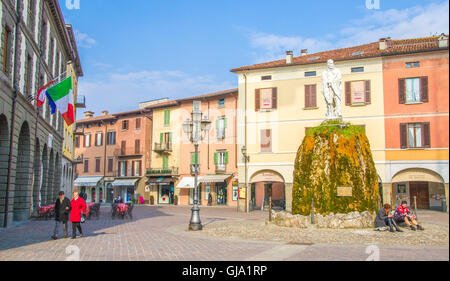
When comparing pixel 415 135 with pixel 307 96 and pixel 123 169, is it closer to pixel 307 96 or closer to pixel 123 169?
pixel 307 96

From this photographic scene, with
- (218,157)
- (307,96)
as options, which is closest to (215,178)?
(218,157)

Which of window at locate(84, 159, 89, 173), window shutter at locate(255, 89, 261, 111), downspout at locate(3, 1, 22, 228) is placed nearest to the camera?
downspout at locate(3, 1, 22, 228)

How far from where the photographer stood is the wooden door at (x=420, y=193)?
3253cm

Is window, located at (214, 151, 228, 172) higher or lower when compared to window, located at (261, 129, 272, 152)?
lower

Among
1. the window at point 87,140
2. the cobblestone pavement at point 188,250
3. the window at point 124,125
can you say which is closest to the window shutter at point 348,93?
the cobblestone pavement at point 188,250

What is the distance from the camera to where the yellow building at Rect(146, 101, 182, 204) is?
1821 inches

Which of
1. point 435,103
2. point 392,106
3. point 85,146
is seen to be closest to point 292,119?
point 392,106

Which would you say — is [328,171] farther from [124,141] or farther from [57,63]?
[124,141]

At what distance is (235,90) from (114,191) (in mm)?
20932

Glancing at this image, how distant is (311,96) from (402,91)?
602 cm

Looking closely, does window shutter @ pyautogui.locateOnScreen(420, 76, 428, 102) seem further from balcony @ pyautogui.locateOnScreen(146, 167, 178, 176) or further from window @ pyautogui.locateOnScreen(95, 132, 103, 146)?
window @ pyautogui.locateOnScreen(95, 132, 103, 146)

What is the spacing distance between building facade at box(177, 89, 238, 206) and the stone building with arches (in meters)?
17.2

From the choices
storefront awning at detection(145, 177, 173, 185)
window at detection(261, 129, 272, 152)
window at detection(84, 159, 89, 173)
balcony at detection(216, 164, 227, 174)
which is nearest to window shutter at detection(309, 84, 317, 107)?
window at detection(261, 129, 272, 152)

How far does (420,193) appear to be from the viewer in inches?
1293
